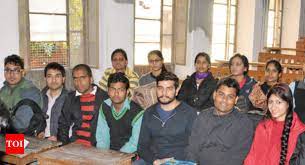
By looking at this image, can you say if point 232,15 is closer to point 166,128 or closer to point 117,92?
point 117,92

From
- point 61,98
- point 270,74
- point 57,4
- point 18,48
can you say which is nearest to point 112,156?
point 61,98

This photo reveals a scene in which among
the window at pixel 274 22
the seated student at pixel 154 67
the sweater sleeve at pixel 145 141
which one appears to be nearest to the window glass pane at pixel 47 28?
the seated student at pixel 154 67

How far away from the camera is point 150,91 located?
142 inches

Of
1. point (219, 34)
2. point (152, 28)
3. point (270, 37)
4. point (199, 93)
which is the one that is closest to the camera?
point (199, 93)

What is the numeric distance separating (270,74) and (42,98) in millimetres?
2218

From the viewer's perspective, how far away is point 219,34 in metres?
8.77

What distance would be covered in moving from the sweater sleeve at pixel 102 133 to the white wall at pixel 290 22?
961cm

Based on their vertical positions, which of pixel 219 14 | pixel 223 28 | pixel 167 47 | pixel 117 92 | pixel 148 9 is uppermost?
pixel 219 14

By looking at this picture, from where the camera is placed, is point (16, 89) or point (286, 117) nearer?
point (286, 117)

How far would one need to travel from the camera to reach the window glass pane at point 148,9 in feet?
22.1

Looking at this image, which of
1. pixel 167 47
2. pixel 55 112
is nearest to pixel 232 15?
pixel 167 47

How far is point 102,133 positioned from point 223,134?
3.17ft

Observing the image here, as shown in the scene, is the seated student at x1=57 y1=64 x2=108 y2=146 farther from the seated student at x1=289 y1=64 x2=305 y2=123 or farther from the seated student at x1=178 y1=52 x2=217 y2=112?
the seated student at x1=289 y1=64 x2=305 y2=123

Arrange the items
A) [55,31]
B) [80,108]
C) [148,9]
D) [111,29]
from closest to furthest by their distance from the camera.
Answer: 1. [80,108]
2. [55,31]
3. [111,29]
4. [148,9]
